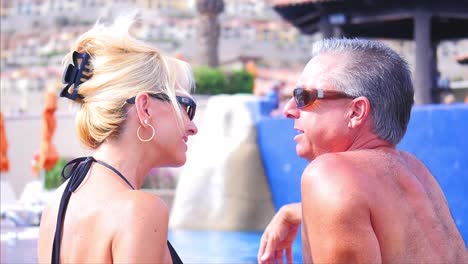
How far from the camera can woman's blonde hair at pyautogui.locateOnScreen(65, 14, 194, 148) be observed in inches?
78.7

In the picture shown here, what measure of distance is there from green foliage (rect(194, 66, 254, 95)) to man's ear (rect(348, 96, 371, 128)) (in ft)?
51.3

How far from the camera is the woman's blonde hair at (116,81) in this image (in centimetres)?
200

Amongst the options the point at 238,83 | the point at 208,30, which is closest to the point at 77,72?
the point at 238,83

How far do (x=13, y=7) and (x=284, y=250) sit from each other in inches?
2404

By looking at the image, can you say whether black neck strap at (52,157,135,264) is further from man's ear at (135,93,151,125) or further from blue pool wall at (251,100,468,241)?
blue pool wall at (251,100,468,241)

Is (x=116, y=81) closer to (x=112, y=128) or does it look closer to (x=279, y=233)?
(x=112, y=128)

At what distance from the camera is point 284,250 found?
2908mm

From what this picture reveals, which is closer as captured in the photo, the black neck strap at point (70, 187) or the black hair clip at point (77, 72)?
the black neck strap at point (70, 187)

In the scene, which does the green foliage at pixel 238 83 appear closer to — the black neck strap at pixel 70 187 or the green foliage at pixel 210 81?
the green foliage at pixel 210 81

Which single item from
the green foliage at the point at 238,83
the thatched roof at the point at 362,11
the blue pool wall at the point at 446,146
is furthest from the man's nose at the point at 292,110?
the green foliage at the point at 238,83

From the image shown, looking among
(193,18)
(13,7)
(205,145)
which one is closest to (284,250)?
(205,145)

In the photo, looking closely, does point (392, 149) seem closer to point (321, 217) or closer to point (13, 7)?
point (321, 217)

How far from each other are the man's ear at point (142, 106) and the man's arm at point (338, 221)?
0.48m

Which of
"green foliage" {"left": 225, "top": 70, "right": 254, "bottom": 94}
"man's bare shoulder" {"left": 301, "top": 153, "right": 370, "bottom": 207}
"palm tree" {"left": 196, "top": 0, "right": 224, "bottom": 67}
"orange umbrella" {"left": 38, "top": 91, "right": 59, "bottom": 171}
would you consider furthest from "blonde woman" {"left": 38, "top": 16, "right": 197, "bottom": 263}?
"palm tree" {"left": 196, "top": 0, "right": 224, "bottom": 67}
